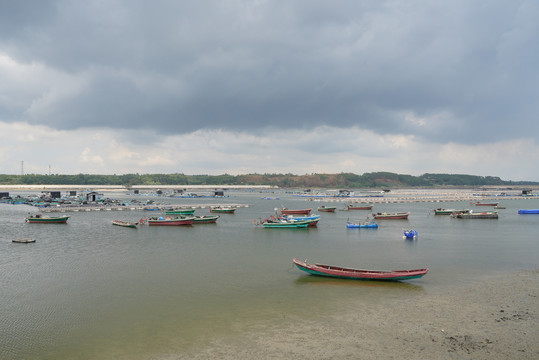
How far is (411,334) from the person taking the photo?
17047 millimetres

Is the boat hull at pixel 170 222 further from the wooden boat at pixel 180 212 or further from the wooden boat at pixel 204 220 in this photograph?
the wooden boat at pixel 180 212

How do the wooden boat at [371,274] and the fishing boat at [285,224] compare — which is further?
the fishing boat at [285,224]

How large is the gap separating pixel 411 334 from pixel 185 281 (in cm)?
1546

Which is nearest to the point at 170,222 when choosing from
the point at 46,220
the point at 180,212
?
the point at 46,220

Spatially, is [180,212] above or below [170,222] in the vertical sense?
below

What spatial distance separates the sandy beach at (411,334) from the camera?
600 inches

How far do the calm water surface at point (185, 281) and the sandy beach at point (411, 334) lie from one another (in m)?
1.29

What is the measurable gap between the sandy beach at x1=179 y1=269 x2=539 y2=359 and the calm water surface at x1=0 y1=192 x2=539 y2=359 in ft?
4.24

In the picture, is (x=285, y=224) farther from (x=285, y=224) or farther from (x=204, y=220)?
(x=204, y=220)

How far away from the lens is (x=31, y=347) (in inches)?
630

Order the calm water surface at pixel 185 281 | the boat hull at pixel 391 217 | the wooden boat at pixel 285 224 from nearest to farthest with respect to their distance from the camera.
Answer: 1. the calm water surface at pixel 185 281
2. the wooden boat at pixel 285 224
3. the boat hull at pixel 391 217

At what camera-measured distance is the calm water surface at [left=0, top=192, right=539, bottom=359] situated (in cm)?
1733

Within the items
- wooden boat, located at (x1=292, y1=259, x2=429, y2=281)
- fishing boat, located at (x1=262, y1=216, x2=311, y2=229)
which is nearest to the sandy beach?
wooden boat, located at (x1=292, y1=259, x2=429, y2=281)

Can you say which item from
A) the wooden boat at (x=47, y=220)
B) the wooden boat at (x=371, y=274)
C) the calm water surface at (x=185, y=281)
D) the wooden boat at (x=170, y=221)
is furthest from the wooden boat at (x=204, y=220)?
the wooden boat at (x=371, y=274)
